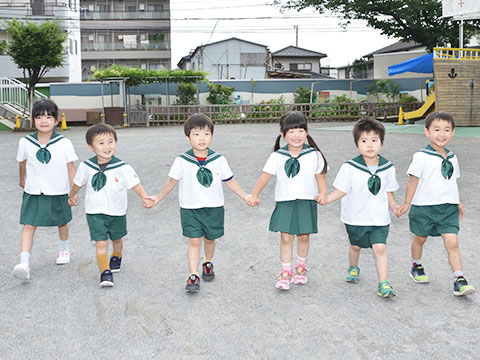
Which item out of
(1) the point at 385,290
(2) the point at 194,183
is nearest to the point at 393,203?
(1) the point at 385,290

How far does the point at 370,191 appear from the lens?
12.6 feet

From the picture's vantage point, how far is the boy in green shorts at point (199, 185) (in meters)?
3.99

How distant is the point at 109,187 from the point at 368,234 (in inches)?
76.4

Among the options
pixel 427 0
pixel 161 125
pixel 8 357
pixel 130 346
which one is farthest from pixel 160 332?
pixel 427 0

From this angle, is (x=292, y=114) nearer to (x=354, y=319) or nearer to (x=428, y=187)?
(x=428, y=187)

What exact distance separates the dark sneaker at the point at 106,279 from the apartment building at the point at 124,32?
158ft

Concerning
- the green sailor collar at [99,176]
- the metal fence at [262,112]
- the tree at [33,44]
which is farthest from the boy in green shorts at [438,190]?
the metal fence at [262,112]

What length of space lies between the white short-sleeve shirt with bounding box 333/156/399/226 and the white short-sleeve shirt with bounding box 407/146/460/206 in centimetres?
19

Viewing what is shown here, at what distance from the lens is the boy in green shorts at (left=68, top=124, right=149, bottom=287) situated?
13.3 feet

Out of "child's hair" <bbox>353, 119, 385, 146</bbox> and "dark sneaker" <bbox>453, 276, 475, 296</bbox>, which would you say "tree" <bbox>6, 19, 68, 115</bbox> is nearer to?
Answer: "child's hair" <bbox>353, 119, 385, 146</bbox>

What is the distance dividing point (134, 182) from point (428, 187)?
2.18 metres

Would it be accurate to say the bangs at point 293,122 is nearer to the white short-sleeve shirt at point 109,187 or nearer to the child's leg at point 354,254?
the child's leg at point 354,254

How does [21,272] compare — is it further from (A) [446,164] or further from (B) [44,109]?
(A) [446,164]

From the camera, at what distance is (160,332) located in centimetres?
322
